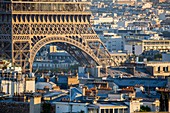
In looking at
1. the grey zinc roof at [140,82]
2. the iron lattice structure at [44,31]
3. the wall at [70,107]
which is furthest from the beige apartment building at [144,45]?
the wall at [70,107]

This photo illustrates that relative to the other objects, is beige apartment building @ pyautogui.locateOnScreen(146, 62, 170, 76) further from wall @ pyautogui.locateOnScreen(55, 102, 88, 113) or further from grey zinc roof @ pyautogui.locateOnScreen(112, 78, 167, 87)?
wall @ pyautogui.locateOnScreen(55, 102, 88, 113)

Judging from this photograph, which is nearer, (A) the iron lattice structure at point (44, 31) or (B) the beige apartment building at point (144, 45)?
(A) the iron lattice structure at point (44, 31)

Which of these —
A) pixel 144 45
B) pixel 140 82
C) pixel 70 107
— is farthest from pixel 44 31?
pixel 70 107

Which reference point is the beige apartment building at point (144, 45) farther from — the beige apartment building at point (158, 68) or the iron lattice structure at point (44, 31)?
the beige apartment building at point (158, 68)

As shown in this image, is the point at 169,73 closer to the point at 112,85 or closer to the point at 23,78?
the point at 112,85

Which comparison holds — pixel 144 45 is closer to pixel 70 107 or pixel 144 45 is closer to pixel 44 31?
pixel 44 31

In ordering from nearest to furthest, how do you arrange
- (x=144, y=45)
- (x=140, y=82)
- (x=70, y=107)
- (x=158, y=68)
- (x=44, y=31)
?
1. (x=70, y=107)
2. (x=140, y=82)
3. (x=158, y=68)
4. (x=44, y=31)
5. (x=144, y=45)

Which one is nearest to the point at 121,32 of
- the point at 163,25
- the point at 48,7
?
the point at 163,25

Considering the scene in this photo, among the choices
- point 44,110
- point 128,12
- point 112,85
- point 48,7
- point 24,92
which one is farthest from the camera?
point 128,12
